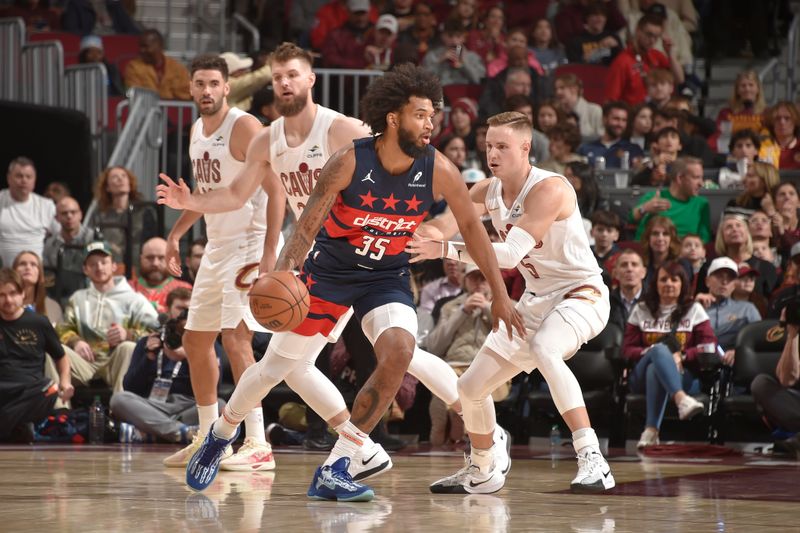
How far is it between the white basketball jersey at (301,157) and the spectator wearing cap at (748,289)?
4685 mm

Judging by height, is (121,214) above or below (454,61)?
below

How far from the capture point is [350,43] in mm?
15594

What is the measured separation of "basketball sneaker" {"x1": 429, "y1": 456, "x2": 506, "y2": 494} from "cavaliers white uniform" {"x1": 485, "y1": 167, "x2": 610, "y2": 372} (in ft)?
1.79

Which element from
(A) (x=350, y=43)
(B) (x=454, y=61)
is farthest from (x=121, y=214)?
(B) (x=454, y=61)

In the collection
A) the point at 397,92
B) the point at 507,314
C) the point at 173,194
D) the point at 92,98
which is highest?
the point at 397,92

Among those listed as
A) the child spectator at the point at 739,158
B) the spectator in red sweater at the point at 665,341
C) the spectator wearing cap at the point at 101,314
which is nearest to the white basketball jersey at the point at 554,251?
the spectator in red sweater at the point at 665,341

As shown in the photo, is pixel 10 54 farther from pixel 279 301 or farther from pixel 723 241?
pixel 279 301

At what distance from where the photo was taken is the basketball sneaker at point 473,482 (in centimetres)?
643

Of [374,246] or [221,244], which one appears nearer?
[374,246]

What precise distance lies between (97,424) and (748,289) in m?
5.42

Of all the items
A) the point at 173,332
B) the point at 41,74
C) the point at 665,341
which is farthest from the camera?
the point at 41,74

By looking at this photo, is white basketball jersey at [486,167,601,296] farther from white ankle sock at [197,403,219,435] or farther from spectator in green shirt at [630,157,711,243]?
spectator in green shirt at [630,157,711,243]

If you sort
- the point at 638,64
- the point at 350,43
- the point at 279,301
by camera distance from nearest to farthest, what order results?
1. the point at 279,301
2. the point at 638,64
3. the point at 350,43

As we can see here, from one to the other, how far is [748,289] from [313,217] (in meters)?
5.79
